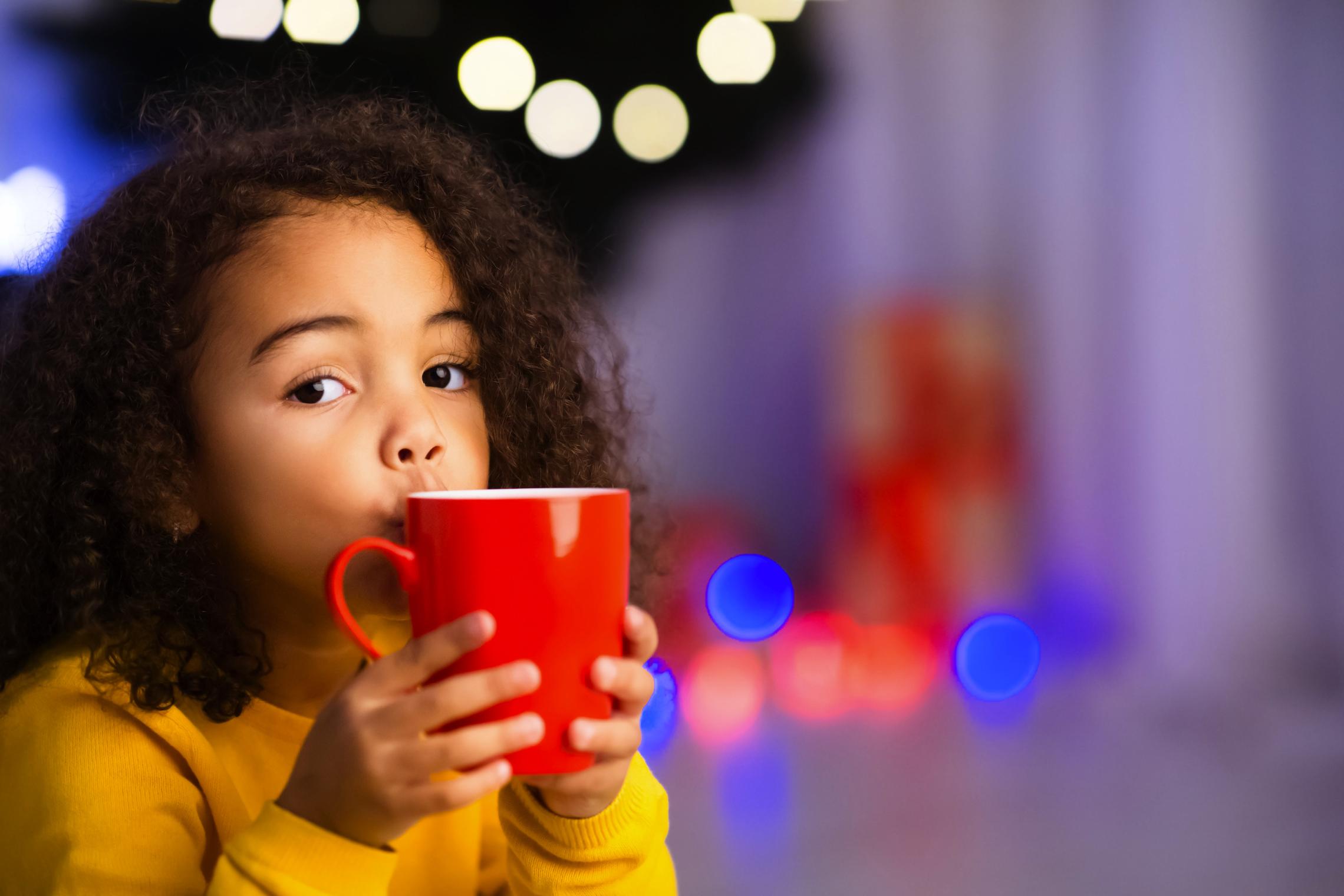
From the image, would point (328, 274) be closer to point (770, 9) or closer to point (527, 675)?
point (527, 675)

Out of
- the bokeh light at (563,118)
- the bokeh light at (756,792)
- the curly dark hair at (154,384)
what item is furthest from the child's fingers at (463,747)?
the bokeh light at (563,118)

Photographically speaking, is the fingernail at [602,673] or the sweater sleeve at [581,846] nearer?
the fingernail at [602,673]

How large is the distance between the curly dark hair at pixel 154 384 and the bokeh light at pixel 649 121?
134 cm

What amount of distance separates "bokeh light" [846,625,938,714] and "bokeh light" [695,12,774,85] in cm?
114

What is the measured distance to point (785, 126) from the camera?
2.26 meters

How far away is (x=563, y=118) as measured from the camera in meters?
2.07

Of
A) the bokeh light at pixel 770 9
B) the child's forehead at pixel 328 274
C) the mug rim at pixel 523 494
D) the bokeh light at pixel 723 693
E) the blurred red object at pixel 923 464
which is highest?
the bokeh light at pixel 770 9

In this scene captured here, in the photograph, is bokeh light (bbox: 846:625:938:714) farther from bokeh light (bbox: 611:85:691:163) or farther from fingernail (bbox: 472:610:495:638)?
fingernail (bbox: 472:610:495:638)

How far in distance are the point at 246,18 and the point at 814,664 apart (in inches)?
60.9

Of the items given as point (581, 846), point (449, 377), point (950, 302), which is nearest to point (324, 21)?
point (950, 302)

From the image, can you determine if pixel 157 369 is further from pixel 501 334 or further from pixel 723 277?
pixel 723 277

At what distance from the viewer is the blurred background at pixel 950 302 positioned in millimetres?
2008

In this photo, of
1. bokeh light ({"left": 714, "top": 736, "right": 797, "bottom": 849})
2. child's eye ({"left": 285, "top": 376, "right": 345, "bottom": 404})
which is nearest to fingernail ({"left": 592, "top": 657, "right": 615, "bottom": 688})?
child's eye ({"left": 285, "top": 376, "right": 345, "bottom": 404})

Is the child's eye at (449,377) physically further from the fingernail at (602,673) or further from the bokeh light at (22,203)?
the bokeh light at (22,203)
